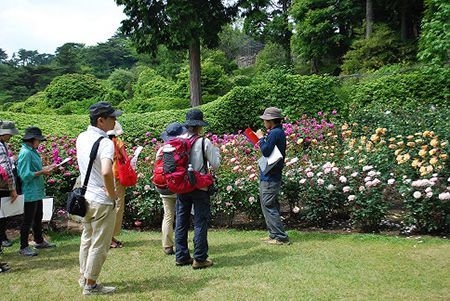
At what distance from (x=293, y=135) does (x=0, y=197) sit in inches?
204

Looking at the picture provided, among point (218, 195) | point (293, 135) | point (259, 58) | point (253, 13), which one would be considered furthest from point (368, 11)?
point (218, 195)

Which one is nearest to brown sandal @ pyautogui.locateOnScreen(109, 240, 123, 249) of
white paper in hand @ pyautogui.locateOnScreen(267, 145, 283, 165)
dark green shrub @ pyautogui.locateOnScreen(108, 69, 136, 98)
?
white paper in hand @ pyautogui.locateOnScreen(267, 145, 283, 165)

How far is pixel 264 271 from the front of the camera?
4773 mm

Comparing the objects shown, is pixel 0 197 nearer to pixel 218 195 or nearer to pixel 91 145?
pixel 91 145

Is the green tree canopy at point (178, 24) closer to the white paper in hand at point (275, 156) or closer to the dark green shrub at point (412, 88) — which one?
the dark green shrub at point (412, 88)

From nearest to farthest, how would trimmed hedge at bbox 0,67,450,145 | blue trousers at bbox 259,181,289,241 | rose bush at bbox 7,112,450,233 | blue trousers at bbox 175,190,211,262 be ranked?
blue trousers at bbox 175,190,211,262, blue trousers at bbox 259,181,289,241, rose bush at bbox 7,112,450,233, trimmed hedge at bbox 0,67,450,145

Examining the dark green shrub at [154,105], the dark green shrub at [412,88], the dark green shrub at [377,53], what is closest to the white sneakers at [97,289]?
the dark green shrub at [412,88]

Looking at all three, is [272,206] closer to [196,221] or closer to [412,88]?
[196,221]

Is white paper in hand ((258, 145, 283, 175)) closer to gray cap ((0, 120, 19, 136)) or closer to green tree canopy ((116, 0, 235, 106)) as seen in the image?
gray cap ((0, 120, 19, 136))

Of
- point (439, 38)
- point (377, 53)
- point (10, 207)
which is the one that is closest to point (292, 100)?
point (439, 38)

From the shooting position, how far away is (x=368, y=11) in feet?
79.4

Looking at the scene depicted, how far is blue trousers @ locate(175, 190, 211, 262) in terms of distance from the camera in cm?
491

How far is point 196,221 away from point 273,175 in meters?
1.27

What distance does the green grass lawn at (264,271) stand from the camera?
4.15 m
